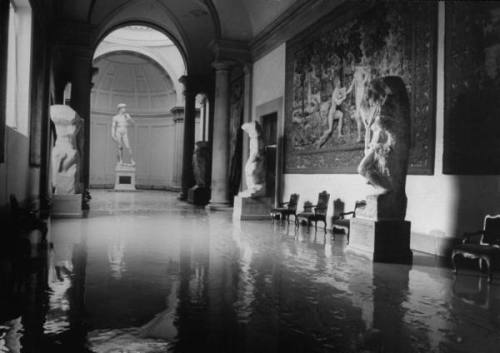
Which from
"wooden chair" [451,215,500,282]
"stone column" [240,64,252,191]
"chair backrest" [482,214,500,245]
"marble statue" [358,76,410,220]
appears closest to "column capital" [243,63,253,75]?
"stone column" [240,64,252,191]

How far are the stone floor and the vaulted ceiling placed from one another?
8.16m

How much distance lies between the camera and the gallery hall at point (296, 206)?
322cm

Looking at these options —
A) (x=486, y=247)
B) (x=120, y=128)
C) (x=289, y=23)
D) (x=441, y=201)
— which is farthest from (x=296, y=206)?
(x=120, y=128)

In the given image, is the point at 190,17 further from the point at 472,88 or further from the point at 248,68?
the point at 472,88

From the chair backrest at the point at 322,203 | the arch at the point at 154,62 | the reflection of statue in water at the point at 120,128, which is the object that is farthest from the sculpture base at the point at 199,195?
the arch at the point at 154,62

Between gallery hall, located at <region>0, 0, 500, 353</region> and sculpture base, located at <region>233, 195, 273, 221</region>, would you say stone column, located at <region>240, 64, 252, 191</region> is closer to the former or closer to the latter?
gallery hall, located at <region>0, 0, 500, 353</region>

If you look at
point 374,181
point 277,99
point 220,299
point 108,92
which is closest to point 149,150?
point 108,92

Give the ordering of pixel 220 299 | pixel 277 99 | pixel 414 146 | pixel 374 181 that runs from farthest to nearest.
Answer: pixel 277 99, pixel 414 146, pixel 374 181, pixel 220 299

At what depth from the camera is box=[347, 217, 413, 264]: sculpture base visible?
599cm

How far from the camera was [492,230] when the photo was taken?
5426mm

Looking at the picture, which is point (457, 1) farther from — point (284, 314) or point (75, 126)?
point (75, 126)

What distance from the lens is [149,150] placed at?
89.2ft

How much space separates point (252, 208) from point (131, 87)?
60.4 ft

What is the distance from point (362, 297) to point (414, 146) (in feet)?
12.5
